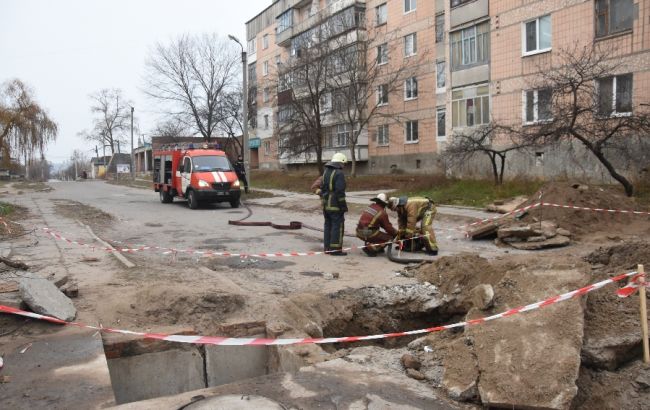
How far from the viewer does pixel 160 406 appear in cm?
365

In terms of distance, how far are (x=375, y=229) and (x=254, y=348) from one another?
476 centimetres

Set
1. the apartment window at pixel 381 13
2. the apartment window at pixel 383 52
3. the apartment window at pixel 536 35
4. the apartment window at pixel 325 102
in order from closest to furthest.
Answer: the apartment window at pixel 536 35 → the apartment window at pixel 325 102 → the apartment window at pixel 383 52 → the apartment window at pixel 381 13

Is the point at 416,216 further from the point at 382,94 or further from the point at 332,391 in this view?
the point at 382,94

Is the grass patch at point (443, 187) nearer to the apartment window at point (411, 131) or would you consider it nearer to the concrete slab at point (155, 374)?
the apartment window at point (411, 131)

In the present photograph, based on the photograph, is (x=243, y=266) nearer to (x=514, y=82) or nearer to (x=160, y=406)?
(x=160, y=406)

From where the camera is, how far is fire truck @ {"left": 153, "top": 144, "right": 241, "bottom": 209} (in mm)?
20375

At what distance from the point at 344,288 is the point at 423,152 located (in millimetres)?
27163

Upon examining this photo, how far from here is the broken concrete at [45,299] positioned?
537 centimetres

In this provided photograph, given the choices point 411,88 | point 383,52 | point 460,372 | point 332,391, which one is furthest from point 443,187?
point 332,391

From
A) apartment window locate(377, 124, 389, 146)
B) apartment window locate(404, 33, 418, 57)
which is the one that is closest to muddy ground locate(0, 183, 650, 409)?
apartment window locate(404, 33, 418, 57)

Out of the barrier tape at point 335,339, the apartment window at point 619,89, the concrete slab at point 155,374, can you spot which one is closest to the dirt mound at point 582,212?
the apartment window at point 619,89

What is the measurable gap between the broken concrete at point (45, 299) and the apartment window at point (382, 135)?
32.0 m

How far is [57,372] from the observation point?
4266 mm

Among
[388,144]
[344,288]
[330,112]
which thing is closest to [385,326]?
[344,288]
